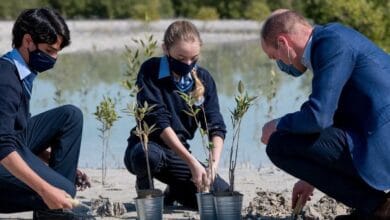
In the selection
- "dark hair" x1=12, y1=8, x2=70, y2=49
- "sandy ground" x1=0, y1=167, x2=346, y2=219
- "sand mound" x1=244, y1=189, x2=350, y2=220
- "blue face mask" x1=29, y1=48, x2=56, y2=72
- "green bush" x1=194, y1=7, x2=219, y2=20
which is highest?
"dark hair" x1=12, y1=8, x2=70, y2=49

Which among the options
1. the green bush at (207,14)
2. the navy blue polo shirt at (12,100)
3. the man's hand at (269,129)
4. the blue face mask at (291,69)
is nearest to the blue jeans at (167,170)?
the man's hand at (269,129)

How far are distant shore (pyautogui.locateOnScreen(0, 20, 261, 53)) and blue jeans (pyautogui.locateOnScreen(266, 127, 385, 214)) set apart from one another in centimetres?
2077

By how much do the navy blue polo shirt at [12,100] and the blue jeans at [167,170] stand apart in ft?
2.71

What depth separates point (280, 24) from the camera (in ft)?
16.6

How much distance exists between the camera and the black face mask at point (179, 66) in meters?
6.06

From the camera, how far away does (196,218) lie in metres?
6.07

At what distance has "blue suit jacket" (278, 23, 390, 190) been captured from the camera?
16.3ft

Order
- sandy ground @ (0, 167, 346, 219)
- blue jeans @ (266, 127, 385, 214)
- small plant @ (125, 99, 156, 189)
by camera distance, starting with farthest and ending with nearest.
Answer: sandy ground @ (0, 167, 346, 219) < small plant @ (125, 99, 156, 189) < blue jeans @ (266, 127, 385, 214)

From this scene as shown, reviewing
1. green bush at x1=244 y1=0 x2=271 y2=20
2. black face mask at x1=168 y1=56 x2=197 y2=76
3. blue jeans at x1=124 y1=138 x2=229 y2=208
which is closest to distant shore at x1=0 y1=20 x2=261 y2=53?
green bush at x1=244 y1=0 x2=271 y2=20

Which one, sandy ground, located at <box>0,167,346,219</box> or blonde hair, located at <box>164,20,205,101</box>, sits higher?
blonde hair, located at <box>164,20,205,101</box>

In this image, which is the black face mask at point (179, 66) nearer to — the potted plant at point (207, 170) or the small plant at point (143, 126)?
the potted plant at point (207, 170)

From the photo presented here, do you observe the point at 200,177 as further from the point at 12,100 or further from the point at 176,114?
the point at 12,100

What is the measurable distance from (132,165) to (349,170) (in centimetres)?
148

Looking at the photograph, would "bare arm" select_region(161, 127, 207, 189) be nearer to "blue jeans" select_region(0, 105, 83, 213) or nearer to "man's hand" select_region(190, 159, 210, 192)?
"man's hand" select_region(190, 159, 210, 192)
